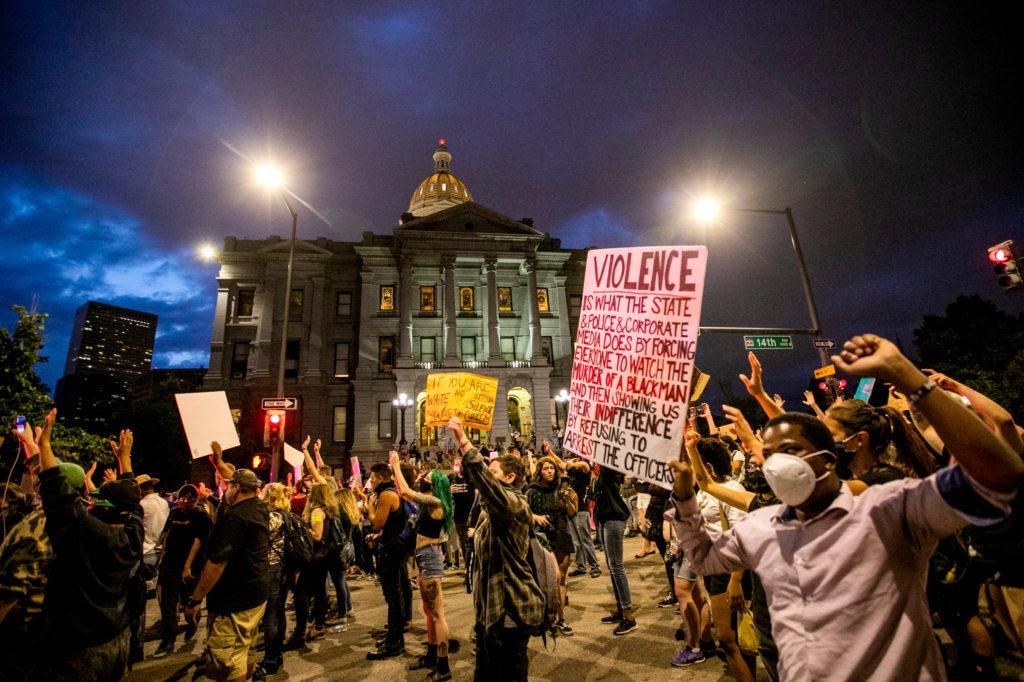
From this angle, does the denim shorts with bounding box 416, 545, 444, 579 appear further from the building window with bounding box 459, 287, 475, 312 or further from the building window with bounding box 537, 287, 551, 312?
the building window with bounding box 537, 287, 551, 312

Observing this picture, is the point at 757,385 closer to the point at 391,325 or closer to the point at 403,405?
the point at 403,405

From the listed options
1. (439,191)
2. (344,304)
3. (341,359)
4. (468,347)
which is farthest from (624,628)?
(439,191)

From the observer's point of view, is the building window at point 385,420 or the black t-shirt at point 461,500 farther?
the building window at point 385,420

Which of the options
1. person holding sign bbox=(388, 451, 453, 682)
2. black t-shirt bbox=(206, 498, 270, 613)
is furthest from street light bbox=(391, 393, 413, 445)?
black t-shirt bbox=(206, 498, 270, 613)

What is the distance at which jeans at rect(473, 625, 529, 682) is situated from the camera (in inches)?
128

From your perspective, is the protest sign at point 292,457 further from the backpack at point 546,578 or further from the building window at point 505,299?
the building window at point 505,299

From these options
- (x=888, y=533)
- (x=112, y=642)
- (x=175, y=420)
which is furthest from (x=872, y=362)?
(x=175, y=420)

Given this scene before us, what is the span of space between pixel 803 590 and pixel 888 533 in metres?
0.38

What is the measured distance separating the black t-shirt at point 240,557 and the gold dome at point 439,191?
1647 inches

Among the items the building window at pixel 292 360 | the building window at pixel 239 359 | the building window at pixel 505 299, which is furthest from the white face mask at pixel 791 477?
the building window at pixel 239 359

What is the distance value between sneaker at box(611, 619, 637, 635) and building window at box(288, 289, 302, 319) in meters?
32.0

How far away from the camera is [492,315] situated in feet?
107

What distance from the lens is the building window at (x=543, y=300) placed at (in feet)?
116

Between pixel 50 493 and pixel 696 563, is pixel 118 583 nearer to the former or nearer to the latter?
pixel 50 493
